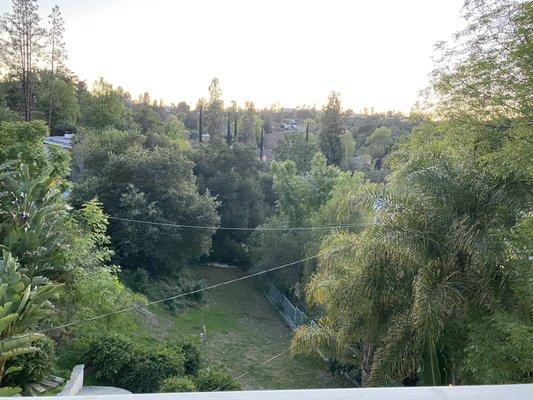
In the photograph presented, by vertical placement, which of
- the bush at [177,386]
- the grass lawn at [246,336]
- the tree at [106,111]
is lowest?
the grass lawn at [246,336]

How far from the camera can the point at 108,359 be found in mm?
8109

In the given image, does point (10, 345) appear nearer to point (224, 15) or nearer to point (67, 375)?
point (67, 375)

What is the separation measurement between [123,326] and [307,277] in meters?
5.94

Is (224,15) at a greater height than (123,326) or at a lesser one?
greater

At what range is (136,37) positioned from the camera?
19906 millimetres

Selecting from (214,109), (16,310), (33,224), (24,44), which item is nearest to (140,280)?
(33,224)

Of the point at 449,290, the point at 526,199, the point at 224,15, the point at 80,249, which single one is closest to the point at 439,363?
the point at 449,290

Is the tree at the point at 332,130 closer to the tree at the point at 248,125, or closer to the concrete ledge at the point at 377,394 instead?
the tree at the point at 248,125

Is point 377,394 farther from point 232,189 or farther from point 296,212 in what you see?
point 232,189

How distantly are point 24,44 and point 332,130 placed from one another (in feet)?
54.3

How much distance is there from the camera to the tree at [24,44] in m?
18.9

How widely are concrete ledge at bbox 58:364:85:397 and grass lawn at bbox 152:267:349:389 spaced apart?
4.08 meters

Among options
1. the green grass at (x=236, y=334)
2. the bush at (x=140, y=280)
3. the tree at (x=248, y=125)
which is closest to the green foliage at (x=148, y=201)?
the bush at (x=140, y=280)

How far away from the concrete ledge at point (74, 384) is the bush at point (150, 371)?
3.65 ft
